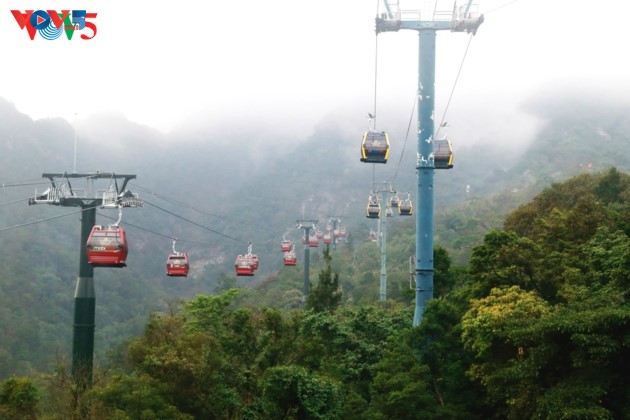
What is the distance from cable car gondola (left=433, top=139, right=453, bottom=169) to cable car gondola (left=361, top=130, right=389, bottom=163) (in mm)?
1721

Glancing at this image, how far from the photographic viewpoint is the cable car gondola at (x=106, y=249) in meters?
22.6

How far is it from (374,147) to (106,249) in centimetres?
789

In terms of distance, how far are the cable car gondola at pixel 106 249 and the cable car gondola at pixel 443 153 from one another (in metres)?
9.07

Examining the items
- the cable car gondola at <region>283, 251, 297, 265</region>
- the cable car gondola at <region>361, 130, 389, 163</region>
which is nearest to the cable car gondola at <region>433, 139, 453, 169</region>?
the cable car gondola at <region>361, 130, 389, 163</region>

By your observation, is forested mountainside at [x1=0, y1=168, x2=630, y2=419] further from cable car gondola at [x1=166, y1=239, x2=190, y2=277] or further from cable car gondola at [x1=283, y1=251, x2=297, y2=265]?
cable car gondola at [x1=283, y1=251, x2=297, y2=265]

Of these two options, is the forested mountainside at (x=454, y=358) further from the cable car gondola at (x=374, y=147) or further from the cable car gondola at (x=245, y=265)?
the cable car gondola at (x=245, y=265)

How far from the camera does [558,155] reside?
5546 inches

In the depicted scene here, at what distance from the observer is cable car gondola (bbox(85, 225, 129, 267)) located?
2256cm

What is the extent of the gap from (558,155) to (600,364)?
428 feet

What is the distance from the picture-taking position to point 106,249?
891 inches

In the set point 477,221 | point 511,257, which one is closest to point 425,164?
point 511,257

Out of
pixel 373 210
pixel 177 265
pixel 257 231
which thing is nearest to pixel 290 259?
pixel 373 210

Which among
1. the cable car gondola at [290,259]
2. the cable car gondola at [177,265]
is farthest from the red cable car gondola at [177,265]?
the cable car gondola at [290,259]

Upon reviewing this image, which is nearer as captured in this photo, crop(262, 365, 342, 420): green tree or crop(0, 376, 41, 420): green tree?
crop(262, 365, 342, 420): green tree
